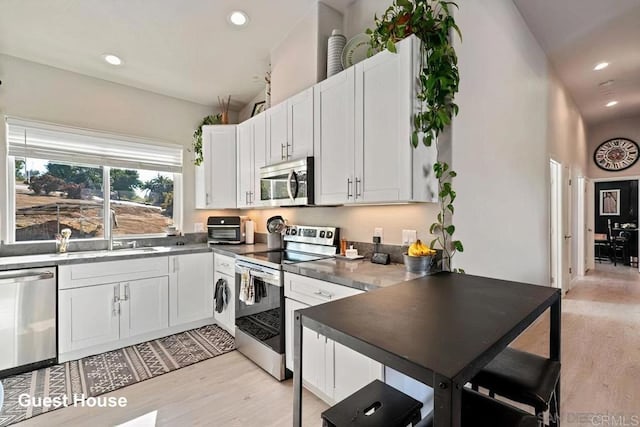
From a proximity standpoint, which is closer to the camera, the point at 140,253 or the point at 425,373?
the point at 425,373

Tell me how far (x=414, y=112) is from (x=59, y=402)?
3.13 meters

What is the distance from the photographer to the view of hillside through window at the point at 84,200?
118 inches

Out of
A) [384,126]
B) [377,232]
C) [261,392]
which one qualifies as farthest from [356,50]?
[261,392]

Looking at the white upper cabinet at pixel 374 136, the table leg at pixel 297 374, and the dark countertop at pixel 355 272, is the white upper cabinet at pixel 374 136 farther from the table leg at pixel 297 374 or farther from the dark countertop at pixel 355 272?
the table leg at pixel 297 374

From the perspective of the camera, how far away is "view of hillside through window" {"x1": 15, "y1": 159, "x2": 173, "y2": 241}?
3010 millimetres

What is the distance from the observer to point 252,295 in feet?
8.51

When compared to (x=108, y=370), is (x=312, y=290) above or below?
above

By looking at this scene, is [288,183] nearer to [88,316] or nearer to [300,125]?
[300,125]

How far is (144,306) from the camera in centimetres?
304

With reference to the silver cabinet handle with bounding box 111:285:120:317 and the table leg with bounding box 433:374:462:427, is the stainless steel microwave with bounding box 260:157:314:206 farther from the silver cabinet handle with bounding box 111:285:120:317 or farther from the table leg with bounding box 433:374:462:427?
the table leg with bounding box 433:374:462:427

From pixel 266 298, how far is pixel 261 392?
2.21 feet

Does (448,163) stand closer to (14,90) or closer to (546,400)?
(546,400)

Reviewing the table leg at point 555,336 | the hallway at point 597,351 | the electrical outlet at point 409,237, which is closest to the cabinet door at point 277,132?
the electrical outlet at point 409,237

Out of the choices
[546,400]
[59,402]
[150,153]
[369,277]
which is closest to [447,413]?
[546,400]
